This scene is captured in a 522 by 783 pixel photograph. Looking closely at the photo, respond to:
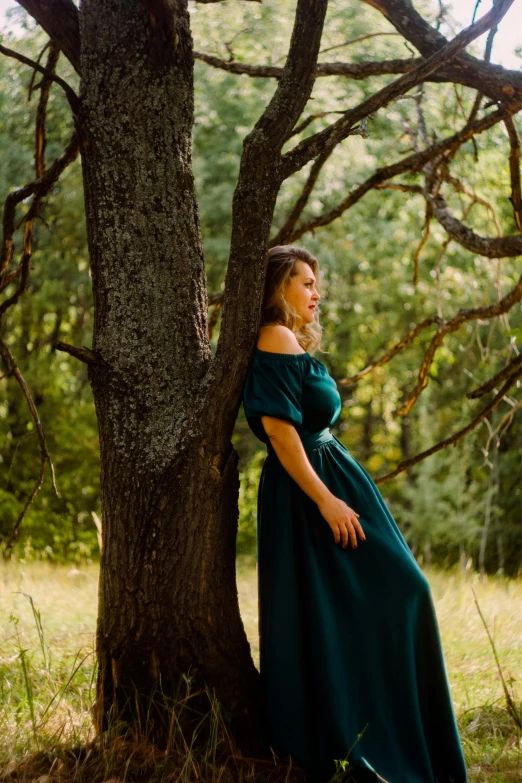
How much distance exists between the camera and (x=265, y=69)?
363cm

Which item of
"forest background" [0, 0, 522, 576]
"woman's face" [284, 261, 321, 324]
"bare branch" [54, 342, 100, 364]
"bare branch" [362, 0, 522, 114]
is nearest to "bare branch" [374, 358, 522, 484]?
"woman's face" [284, 261, 321, 324]

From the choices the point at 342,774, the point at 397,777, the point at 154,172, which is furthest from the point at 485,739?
the point at 154,172

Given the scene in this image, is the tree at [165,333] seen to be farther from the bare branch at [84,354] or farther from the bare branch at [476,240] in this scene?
the bare branch at [476,240]

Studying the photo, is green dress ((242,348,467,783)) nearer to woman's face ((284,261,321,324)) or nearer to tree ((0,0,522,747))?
tree ((0,0,522,747))

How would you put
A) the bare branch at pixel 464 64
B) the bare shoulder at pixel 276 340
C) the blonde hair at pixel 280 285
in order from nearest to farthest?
the bare shoulder at pixel 276 340, the blonde hair at pixel 280 285, the bare branch at pixel 464 64

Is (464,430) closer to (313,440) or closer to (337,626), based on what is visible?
(313,440)

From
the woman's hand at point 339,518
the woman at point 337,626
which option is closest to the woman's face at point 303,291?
the woman at point 337,626

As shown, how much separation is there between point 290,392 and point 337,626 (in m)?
0.77

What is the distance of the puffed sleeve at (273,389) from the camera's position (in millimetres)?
2453

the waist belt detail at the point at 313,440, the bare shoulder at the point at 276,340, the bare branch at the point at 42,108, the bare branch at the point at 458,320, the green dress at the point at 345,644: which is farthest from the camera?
the bare branch at the point at 458,320

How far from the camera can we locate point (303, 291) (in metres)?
2.82

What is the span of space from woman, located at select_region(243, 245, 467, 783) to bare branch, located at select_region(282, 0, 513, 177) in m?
0.56

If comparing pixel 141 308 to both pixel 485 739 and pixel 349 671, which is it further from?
pixel 485 739

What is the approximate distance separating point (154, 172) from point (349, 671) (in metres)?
1.74
